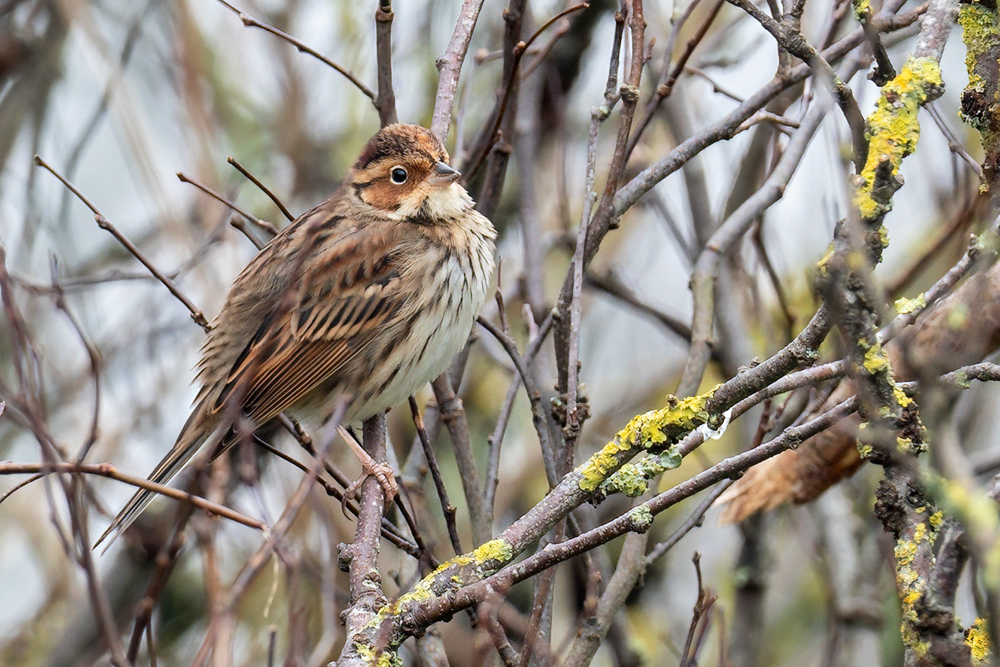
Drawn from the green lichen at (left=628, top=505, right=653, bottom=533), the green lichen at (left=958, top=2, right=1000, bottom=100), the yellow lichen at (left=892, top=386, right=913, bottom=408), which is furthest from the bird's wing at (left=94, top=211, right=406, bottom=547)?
the yellow lichen at (left=892, top=386, right=913, bottom=408)

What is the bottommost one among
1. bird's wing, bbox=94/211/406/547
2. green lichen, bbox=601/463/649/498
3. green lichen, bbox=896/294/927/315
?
green lichen, bbox=601/463/649/498

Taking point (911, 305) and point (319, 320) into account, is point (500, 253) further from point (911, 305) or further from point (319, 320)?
point (911, 305)

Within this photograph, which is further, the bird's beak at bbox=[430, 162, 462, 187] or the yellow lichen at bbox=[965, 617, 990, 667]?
the bird's beak at bbox=[430, 162, 462, 187]

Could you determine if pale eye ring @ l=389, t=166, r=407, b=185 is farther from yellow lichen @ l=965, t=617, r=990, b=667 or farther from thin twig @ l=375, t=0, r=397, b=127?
yellow lichen @ l=965, t=617, r=990, b=667

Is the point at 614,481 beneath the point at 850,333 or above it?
above

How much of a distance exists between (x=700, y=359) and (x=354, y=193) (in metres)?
1.97

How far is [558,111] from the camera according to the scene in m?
6.05

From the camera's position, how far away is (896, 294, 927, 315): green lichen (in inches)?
99.0

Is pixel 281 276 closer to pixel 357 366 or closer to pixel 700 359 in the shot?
pixel 357 366

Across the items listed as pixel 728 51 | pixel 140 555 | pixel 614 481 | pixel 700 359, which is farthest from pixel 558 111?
pixel 614 481

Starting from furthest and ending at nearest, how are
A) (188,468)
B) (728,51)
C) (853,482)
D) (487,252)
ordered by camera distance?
(728,51)
(853,482)
(487,252)
(188,468)

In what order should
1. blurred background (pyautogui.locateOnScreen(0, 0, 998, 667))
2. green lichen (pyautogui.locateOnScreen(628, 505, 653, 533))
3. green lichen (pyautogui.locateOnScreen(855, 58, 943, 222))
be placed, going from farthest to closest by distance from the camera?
blurred background (pyautogui.locateOnScreen(0, 0, 998, 667)), green lichen (pyautogui.locateOnScreen(628, 505, 653, 533)), green lichen (pyautogui.locateOnScreen(855, 58, 943, 222))

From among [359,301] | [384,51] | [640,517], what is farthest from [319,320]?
[640,517]

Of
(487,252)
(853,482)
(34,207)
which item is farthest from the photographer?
(34,207)
